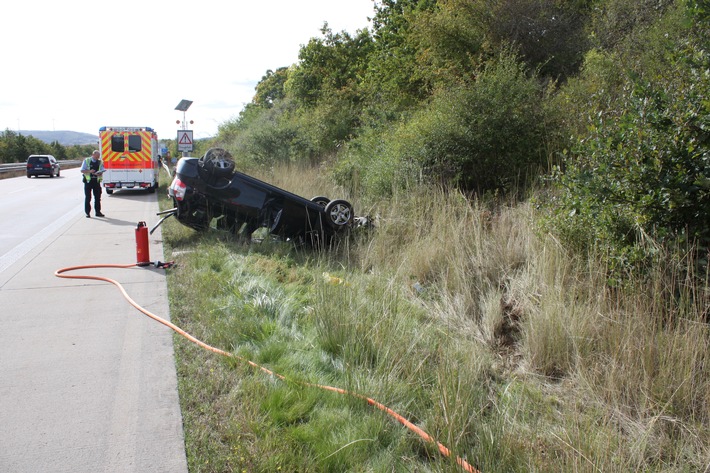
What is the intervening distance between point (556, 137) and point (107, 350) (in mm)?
8037

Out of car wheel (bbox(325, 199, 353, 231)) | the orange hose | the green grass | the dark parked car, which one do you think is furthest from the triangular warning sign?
the dark parked car

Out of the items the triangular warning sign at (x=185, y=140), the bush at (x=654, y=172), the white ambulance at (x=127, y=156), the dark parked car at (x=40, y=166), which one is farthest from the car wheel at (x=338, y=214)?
the dark parked car at (x=40, y=166)

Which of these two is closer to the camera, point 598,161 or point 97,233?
point 598,161

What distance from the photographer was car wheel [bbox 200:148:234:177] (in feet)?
30.1

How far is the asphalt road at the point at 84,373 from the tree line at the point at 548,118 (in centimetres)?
401

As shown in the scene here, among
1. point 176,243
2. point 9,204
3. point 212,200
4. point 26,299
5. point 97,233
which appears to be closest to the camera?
point 26,299

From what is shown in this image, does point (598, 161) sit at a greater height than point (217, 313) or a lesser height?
greater

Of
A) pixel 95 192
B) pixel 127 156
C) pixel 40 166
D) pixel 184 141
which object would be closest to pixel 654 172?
pixel 95 192

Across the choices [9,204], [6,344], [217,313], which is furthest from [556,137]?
[9,204]

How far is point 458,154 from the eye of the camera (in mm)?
9766

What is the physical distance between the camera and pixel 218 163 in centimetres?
927

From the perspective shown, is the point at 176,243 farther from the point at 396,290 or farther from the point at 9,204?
the point at 9,204

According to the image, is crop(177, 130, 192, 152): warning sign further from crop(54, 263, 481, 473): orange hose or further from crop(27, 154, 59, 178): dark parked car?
crop(27, 154, 59, 178): dark parked car

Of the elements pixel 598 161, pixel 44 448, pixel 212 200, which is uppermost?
pixel 598 161
